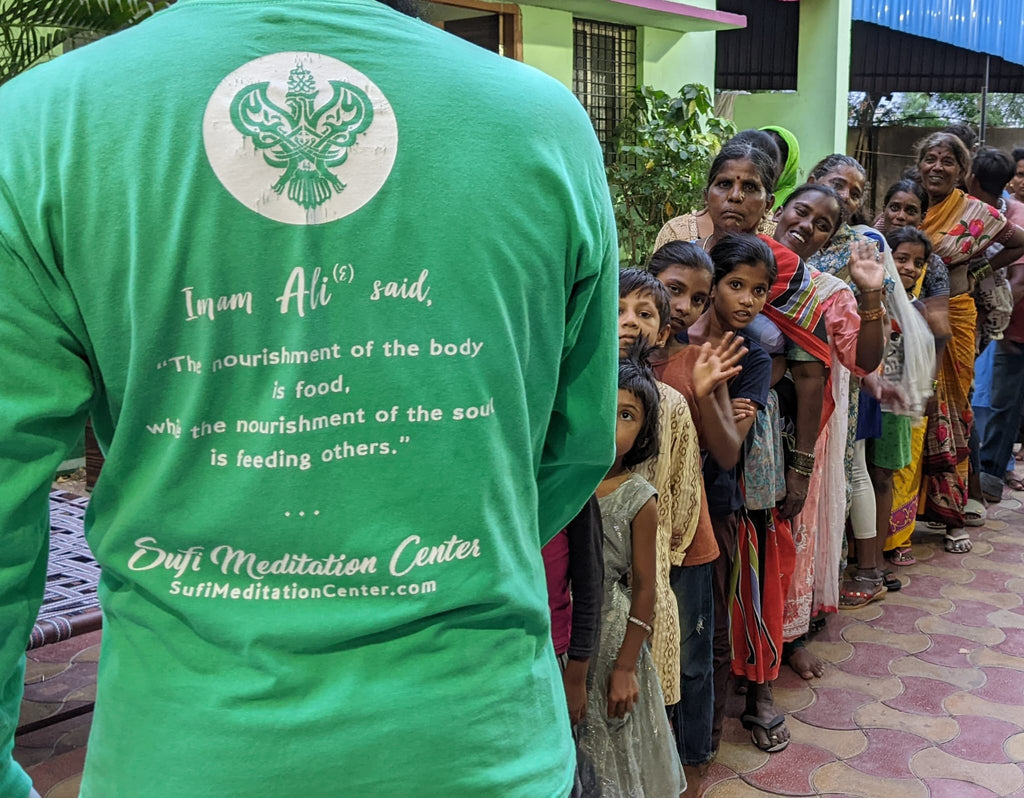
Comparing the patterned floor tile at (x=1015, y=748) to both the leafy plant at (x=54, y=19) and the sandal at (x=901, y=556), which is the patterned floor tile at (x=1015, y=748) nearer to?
the sandal at (x=901, y=556)

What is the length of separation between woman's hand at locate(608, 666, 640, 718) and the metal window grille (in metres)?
6.36

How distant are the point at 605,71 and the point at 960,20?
206 inches

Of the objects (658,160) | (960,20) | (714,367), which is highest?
(960,20)

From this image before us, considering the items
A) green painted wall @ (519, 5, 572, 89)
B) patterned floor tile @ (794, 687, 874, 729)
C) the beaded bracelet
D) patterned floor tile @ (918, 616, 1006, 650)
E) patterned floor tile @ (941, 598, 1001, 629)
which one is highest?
green painted wall @ (519, 5, 572, 89)

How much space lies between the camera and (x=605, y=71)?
8344 millimetres

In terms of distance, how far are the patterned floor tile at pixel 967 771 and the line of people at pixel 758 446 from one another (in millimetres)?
419

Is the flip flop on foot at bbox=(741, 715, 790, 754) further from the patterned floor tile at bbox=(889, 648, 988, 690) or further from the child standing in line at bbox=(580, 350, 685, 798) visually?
the child standing in line at bbox=(580, 350, 685, 798)

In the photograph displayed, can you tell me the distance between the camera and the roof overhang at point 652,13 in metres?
7.46

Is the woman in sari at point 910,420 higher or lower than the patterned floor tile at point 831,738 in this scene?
higher

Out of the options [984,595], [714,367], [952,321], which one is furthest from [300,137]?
[952,321]

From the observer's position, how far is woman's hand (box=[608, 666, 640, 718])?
2.27m

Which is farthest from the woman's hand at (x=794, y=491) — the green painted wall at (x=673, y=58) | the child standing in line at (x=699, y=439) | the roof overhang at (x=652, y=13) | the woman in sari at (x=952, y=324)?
the green painted wall at (x=673, y=58)

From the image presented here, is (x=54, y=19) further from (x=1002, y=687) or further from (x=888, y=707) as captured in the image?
(x=1002, y=687)

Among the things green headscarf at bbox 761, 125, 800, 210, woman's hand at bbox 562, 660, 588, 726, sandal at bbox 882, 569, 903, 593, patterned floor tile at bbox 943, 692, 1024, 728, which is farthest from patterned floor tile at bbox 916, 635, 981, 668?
woman's hand at bbox 562, 660, 588, 726
